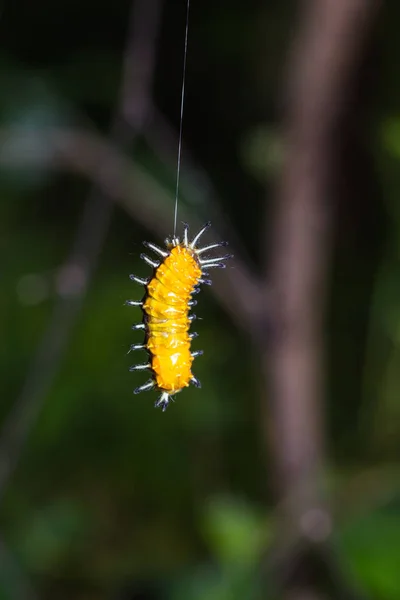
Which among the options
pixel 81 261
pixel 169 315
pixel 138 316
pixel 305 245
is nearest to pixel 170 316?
pixel 169 315

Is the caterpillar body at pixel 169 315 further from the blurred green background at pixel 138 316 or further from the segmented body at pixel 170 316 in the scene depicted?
the blurred green background at pixel 138 316

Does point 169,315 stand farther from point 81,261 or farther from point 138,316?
point 138,316

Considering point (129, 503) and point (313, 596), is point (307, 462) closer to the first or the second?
point (313, 596)

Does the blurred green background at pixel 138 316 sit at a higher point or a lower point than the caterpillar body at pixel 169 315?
higher

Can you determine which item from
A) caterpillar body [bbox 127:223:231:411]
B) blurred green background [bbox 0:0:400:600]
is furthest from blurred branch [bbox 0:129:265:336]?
caterpillar body [bbox 127:223:231:411]

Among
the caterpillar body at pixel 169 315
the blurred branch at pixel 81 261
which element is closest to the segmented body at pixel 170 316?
the caterpillar body at pixel 169 315

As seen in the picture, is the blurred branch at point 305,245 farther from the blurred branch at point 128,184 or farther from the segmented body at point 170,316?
the segmented body at point 170,316

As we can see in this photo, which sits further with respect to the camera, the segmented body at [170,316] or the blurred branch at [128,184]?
the blurred branch at [128,184]
